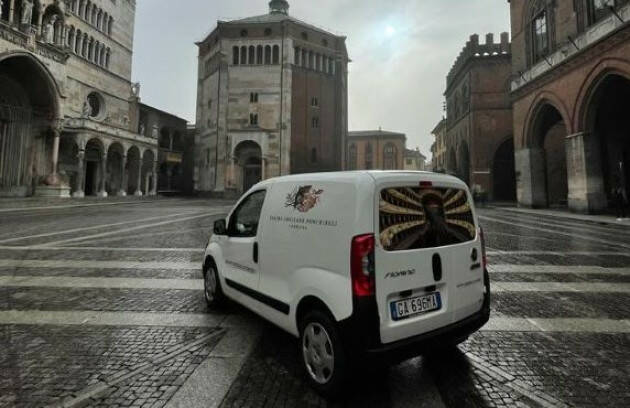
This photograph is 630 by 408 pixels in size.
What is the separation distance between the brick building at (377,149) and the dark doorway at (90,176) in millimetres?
57516

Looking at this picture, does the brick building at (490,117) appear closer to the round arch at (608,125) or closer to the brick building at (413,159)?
the round arch at (608,125)

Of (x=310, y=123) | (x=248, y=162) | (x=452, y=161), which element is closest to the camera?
(x=248, y=162)

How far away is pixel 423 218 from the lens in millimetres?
2557

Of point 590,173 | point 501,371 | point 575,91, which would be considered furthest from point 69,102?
point 590,173

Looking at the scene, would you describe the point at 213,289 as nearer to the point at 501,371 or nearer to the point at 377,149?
the point at 501,371

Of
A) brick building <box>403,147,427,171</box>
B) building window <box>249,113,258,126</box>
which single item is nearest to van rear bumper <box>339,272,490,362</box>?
building window <box>249,113,258,126</box>

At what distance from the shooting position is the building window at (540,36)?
20.0 meters

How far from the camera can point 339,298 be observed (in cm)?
228

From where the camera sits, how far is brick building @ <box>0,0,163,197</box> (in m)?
23.5

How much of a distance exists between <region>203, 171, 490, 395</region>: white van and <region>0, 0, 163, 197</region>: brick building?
95.1 feet

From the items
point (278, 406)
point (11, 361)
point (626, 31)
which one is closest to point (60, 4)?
point (11, 361)

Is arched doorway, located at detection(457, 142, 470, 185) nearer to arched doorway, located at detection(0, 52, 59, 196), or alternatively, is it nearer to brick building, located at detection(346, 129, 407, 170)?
arched doorway, located at detection(0, 52, 59, 196)

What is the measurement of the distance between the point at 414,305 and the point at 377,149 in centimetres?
8086

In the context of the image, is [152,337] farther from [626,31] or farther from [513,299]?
[626,31]
